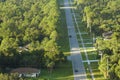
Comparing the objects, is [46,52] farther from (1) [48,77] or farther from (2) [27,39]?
(2) [27,39]

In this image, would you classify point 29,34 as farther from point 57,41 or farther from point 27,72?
point 27,72

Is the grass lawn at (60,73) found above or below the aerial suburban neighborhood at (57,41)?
below

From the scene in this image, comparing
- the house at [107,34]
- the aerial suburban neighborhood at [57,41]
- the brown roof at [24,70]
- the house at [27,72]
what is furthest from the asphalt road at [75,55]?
the brown roof at [24,70]

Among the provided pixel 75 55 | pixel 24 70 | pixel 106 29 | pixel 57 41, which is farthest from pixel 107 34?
pixel 24 70

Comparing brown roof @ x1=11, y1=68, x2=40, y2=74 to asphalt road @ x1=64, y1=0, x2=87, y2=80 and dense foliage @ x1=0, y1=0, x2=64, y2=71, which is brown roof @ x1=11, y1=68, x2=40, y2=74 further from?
asphalt road @ x1=64, y1=0, x2=87, y2=80

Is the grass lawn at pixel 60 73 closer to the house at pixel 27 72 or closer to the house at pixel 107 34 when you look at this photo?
the house at pixel 27 72

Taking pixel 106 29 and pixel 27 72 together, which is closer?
pixel 27 72

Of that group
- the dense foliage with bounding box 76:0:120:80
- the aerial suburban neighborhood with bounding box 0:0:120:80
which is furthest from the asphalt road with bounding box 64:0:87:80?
the dense foliage with bounding box 76:0:120:80
